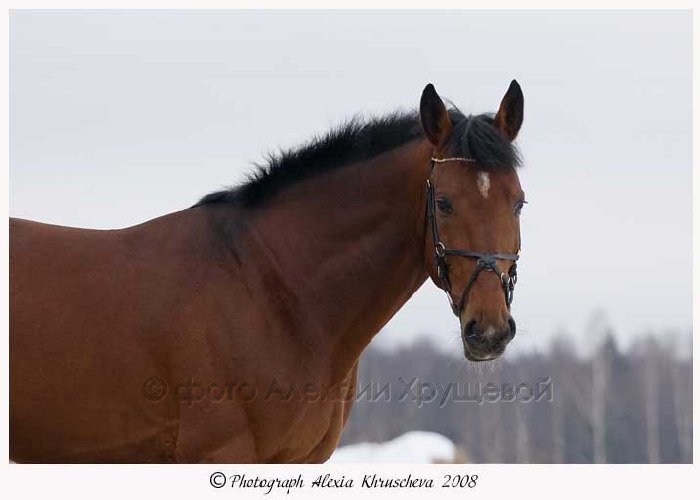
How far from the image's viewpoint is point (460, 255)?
5105mm

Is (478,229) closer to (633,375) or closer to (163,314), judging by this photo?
(163,314)

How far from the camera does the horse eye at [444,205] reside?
5.20m

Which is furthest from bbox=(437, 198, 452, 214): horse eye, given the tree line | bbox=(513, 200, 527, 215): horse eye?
the tree line

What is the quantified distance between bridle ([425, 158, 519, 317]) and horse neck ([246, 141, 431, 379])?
15cm

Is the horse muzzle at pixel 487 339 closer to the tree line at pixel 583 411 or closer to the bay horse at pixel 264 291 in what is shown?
the bay horse at pixel 264 291

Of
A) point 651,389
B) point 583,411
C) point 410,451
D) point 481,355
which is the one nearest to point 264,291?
point 481,355

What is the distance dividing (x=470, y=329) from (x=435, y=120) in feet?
4.51

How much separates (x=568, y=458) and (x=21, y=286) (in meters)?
27.9

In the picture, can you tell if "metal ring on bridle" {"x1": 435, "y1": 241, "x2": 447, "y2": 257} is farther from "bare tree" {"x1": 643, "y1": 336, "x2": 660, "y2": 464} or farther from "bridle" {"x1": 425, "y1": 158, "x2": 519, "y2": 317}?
"bare tree" {"x1": 643, "y1": 336, "x2": 660, "y2": 464}

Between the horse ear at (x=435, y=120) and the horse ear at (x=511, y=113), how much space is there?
0.33 m

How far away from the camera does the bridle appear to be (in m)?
5.00

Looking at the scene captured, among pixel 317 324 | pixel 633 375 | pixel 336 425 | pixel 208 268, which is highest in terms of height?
pixel 208 268

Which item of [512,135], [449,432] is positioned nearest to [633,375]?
[449,432]

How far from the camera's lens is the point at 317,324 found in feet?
18.1
